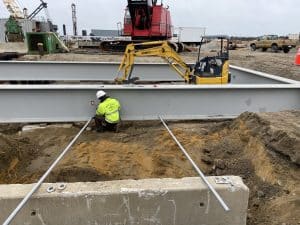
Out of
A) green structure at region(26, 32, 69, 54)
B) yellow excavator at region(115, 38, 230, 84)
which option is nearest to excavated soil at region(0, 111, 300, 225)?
yellow excavator at region(115, 38, 230, 84)

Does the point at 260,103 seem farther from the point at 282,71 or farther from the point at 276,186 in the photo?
the point at 282,71

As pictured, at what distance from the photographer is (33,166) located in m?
4.84

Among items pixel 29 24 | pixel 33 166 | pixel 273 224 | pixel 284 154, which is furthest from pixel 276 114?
pixel 29 24

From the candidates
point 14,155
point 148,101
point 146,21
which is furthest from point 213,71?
point 146,21

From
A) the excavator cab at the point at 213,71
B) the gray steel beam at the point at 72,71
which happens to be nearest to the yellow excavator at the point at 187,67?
the excavator cab at the point at 213,71

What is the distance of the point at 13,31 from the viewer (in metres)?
32.1

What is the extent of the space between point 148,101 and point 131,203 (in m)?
3.04

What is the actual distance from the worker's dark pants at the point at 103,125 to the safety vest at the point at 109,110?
0.29 feet

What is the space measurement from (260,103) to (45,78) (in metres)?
6.24

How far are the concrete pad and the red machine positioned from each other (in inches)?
660

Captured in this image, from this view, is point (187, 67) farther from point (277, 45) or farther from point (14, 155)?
point (277, 45)

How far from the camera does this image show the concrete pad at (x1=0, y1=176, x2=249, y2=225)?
3.02 m

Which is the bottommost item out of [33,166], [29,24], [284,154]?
[33,166]

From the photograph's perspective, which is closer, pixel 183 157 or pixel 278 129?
pixel 278 129
